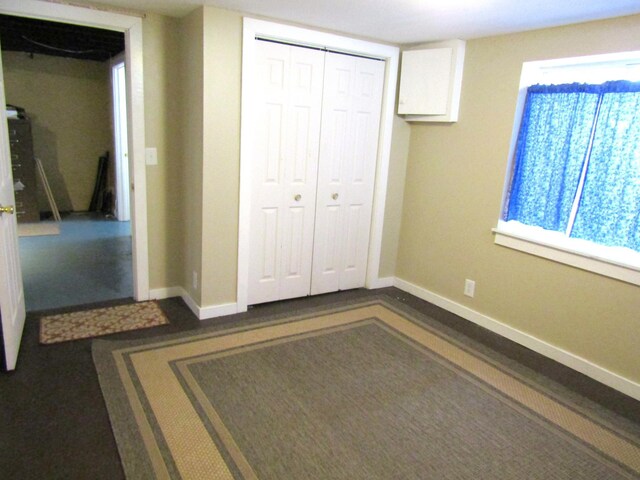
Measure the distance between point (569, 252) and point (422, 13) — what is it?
1.73 meters

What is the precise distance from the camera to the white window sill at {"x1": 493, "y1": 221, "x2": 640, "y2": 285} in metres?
2.49

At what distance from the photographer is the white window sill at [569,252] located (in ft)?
8.17

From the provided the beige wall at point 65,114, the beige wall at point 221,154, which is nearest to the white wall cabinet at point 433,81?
the beige wall at point 221,154

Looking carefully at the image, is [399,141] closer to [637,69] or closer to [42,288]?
[637,69]

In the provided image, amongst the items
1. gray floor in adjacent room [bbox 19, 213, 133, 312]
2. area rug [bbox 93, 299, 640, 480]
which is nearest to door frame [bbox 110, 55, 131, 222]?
gray floor in adjacent room [bbox 19, 213, 133, 312]

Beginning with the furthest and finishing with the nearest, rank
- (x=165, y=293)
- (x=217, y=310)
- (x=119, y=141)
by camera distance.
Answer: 1. (x=119, y=141)
2. (x=165, y=293)
3. (x=217, y=310)

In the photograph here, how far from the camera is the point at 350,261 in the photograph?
3.86 m

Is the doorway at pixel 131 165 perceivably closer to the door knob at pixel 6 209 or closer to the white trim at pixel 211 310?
the door knob at pixel 6 209

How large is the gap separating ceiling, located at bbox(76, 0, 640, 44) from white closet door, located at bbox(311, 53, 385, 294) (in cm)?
34

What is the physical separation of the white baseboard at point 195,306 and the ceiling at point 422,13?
204 cm

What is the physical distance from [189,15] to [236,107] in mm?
707

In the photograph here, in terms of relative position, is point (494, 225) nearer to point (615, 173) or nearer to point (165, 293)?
point (615, 173)

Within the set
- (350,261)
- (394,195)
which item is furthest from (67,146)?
(394,195)

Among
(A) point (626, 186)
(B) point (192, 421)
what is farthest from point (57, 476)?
(A) point (626, 186)
